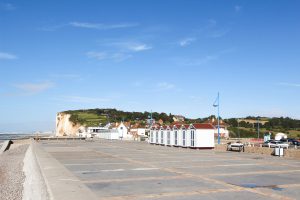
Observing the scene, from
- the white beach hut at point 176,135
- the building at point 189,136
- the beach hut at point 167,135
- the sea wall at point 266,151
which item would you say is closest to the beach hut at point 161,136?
the building at point 189,136

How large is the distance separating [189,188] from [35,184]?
6908mm

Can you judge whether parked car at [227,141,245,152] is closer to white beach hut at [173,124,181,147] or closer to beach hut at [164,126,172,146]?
white beach hut at [173,124,181,147]

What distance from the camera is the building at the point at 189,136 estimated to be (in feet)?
151

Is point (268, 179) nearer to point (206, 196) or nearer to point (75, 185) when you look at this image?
point (206, 196)

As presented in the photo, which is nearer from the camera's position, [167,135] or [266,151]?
[266,151]

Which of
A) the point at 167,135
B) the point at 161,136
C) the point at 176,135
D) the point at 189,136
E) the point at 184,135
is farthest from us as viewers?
the point at 161,136

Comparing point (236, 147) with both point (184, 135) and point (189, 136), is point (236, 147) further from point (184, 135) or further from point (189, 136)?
point (184, 135)

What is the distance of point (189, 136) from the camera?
158 ft

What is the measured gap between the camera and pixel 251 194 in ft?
46.8

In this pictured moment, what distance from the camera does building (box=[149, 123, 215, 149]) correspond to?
4616 cm

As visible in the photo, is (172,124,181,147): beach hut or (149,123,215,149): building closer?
(149,123,215,149): building

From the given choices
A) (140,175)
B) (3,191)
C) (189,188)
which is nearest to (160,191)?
(189,188)

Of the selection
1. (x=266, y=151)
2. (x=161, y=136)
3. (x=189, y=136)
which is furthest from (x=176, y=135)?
(x=266, y=151)

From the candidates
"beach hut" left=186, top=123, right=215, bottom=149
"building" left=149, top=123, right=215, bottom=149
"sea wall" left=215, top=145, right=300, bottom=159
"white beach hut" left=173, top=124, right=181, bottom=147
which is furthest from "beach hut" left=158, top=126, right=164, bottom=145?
"sea wall" left=215, top=145, right=300, bottom=159
